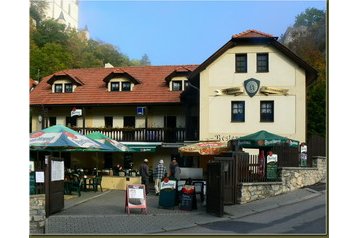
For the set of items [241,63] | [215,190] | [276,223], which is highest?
[241,63]

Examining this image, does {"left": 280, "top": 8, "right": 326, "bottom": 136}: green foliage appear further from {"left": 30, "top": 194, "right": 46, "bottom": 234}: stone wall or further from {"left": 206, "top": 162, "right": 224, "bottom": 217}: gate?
{"left": 30, "top": 194, "right": 46, "bottom": 234}: stone wall

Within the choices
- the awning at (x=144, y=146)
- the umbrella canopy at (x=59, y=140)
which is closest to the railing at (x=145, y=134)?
the awning at (x=144, y=146)

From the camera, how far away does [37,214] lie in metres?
13.2

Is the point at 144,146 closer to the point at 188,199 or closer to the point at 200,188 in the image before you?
the point at 200,188

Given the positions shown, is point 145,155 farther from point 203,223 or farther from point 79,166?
point 203,223

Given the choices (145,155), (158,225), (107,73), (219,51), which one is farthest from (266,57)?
(158,225)

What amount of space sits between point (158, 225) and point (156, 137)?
17429 millimetres

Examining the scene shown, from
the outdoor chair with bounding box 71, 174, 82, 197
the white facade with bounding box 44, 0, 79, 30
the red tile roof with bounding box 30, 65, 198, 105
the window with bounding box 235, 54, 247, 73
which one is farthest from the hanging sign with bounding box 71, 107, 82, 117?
the outdoor chair with bounding box 71, 174, 82, 197

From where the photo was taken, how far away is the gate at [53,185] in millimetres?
13953

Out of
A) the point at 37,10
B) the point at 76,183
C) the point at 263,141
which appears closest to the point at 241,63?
the point at 263,141

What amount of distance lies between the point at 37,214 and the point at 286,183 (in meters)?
8.96

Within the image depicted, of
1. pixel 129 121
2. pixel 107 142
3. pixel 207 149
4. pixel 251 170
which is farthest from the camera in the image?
pixel 129 121

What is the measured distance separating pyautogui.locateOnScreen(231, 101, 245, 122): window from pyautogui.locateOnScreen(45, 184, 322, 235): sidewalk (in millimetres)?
8341

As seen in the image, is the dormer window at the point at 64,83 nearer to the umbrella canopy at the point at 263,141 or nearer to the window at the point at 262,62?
the window at the point at 262,62
